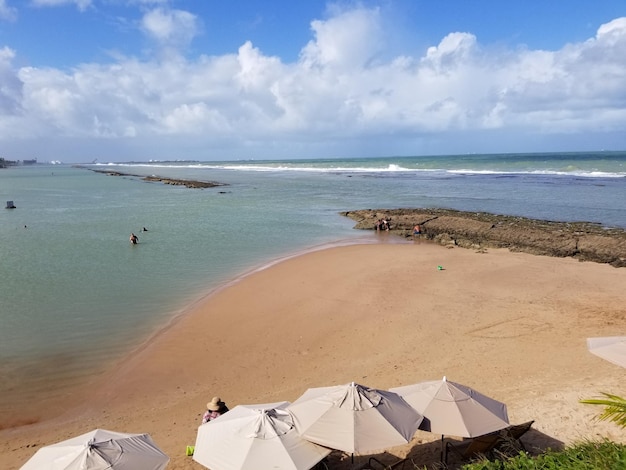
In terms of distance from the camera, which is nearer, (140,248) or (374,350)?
(374,350)

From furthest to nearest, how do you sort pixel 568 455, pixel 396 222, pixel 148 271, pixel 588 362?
pixel 396 222, pixel 148 271, pixel 588 362, pixel 568 455

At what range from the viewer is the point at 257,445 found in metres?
7.05

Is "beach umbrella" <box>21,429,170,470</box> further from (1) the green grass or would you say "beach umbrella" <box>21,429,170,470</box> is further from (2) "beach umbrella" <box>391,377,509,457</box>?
(1) the green grass

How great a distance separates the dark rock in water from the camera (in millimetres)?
23453

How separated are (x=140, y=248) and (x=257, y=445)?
22.0m

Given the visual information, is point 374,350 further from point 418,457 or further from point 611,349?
point 611,349

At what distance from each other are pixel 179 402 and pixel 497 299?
38.6ft

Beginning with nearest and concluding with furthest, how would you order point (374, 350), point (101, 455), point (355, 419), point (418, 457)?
point (101, 455) → point (355, 419) → point (418, 457) → point (374, 350)

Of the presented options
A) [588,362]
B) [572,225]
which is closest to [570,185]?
[572,225]

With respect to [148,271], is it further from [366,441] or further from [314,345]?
[366,441]

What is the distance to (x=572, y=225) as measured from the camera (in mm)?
29219

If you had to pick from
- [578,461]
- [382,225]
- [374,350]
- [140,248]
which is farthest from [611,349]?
[140,248]

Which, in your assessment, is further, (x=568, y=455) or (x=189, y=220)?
(x=189, y=220)

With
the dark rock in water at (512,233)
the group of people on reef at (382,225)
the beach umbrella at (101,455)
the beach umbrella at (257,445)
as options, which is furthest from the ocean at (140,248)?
the beach umbrella at (257,445)
